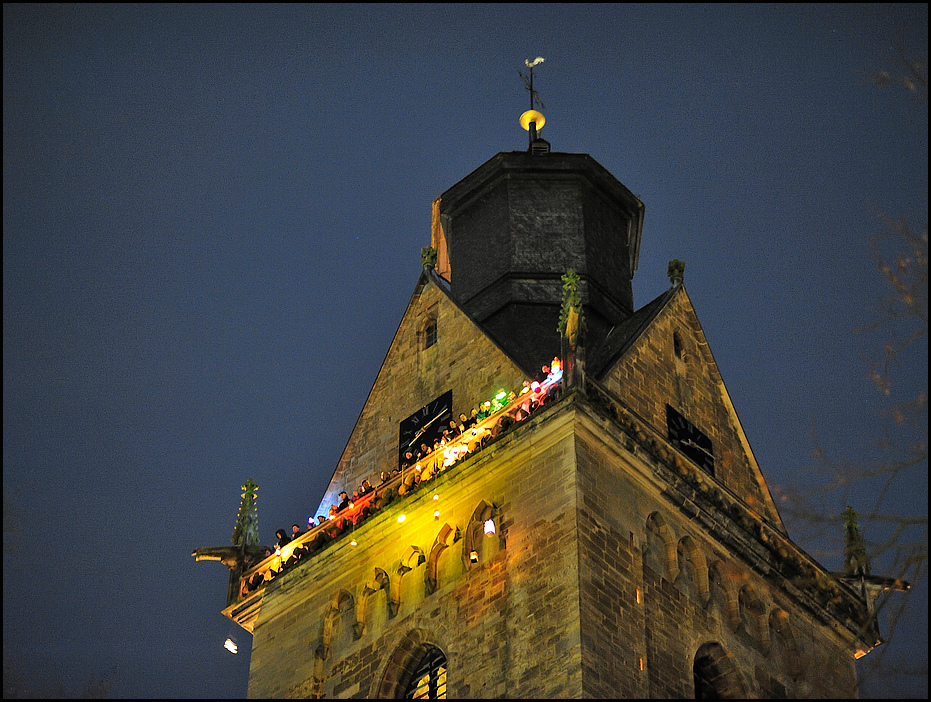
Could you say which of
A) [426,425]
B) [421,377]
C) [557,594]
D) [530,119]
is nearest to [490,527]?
[557,594]

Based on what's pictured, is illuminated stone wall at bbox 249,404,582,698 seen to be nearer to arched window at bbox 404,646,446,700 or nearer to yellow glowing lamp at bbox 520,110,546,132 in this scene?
arched window at bbox 404,646,446,700

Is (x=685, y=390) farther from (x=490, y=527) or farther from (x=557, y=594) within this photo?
(x=557, y=594)

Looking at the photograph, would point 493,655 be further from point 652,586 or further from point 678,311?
point 678,311

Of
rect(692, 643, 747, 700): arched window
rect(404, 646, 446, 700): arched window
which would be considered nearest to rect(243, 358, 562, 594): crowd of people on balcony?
rect(404, 646, 446, 700): arched window

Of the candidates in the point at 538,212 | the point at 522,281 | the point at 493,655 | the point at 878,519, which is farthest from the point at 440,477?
the point at 878,519

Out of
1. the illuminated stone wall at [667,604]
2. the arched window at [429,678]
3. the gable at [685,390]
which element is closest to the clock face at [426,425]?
the gable at [685,390]

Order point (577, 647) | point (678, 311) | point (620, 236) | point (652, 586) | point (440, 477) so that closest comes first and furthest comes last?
point (577, 647), point (652, 586), point (440, 477), point (678, 311), point (620, 236)

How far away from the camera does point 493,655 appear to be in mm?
26469

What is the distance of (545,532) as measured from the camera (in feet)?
89.5

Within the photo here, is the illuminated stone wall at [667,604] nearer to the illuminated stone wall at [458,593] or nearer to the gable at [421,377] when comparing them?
the illuminated stone wall at [458,593]

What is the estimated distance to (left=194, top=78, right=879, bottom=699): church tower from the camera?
26.7 metres

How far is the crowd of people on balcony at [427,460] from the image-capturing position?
29.7 m

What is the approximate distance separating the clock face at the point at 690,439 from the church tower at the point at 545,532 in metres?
0.06

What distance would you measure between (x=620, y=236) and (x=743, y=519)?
9.34 meters
